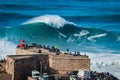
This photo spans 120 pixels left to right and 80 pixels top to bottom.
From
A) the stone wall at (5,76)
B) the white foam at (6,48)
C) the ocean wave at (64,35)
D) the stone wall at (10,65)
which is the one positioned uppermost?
the ocean wave at (64,35)

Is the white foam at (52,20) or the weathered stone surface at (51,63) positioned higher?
the white foam at (52,20)

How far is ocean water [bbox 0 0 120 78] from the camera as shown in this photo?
235 feet

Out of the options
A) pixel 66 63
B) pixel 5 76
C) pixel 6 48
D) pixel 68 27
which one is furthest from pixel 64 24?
pixel 5 76

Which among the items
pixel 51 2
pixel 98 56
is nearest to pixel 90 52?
pixel 98 56

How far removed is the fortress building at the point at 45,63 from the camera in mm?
46844

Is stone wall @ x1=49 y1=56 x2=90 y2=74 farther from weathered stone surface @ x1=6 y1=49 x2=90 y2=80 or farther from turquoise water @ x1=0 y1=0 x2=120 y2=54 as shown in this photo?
turquoise water @ x1=0 y1=0 x2=120 y2=54

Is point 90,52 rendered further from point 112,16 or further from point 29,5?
point 29,5

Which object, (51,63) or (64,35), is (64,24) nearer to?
(64,35)

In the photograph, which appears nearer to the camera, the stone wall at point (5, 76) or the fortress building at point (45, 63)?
the stone wall at point (5, 76)

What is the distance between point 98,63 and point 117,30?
30.0 meters

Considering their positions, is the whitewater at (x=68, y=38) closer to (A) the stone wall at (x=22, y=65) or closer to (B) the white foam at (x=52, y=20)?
(B) the white foam at (x=52, y=20)

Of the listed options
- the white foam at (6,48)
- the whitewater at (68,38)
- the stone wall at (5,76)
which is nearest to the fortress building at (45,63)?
the stone wall at (5,76)

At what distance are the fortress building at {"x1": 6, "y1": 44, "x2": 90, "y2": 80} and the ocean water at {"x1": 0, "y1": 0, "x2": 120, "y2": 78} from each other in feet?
33.6

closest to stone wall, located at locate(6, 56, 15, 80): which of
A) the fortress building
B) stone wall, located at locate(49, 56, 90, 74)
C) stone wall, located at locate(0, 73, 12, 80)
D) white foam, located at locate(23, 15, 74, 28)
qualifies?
the fortress building
